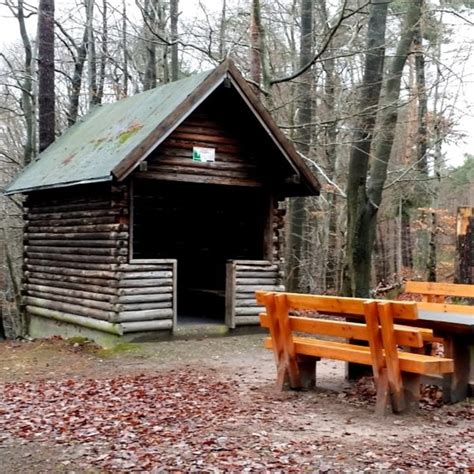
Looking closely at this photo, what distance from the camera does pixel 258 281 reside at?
41.6 feet

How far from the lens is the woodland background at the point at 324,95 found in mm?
14047

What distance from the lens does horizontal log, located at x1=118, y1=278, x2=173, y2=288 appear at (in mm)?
11188

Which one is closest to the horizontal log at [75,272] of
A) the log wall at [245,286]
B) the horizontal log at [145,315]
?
the horizontal log at [145,315]

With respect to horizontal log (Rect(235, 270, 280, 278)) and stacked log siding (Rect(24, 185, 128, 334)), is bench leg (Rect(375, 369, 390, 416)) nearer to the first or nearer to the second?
stacked log siding (Rect(24, 185, 128, 334))

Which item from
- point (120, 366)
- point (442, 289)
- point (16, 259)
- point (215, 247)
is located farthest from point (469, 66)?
point (16, 259)

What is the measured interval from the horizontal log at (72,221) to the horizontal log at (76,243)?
0.31 m

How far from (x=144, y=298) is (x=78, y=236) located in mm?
2182

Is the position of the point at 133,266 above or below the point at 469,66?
below

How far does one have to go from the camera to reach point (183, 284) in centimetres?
1573

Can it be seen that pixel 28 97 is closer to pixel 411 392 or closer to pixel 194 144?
pixel 194 144

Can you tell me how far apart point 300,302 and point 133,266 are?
15.2ft

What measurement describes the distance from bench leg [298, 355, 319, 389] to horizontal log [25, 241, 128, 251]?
4589 millimetres

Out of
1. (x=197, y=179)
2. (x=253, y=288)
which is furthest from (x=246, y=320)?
(x=197, y=179)

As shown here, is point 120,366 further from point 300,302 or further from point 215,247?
point 215,247
